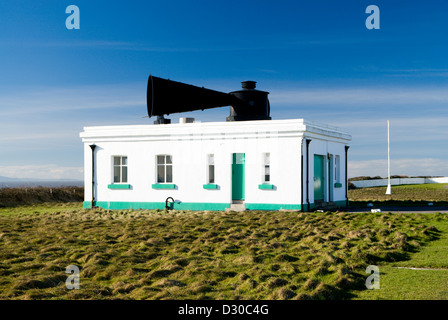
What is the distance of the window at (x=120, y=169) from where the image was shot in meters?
20.3

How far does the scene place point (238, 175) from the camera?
18.5 m

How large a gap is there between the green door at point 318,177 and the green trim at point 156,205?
11.7 feet

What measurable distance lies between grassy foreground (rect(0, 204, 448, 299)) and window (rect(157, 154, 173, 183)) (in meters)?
3.50

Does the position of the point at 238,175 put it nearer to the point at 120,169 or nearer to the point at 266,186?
the point at 266,186

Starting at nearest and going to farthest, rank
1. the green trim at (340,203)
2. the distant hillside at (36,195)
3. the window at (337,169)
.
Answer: the green trim at (340,203) < the window at (337,169) < the distant hillside at (36,195)

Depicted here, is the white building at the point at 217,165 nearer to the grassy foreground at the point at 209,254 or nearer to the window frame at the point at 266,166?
the window frame at the point at 266,166

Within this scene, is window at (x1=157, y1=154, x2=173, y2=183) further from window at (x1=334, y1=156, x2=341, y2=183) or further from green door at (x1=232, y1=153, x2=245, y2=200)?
window at (x1=334, y1=156, x2=341, y2=183)

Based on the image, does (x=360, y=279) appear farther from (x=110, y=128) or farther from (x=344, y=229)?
(x=110, y=128)

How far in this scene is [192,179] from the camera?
62.5 feet

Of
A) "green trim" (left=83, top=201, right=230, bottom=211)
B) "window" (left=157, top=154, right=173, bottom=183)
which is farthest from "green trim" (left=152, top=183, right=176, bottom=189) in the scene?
"green trim" (left=83, top=201, right=230, bottom=211)

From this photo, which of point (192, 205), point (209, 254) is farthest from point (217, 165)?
point (209, 254)

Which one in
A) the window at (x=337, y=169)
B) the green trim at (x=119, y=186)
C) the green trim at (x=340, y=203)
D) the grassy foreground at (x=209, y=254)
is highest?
the window at (x=337, y=169)

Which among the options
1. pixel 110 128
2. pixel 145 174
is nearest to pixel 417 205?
pixel 145 174

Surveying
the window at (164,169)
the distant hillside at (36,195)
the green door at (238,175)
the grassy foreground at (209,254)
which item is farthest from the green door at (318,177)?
the distant hillside at (36,195)
